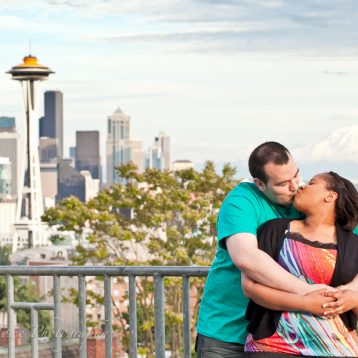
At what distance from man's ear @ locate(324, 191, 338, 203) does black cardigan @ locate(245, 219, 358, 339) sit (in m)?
0.11

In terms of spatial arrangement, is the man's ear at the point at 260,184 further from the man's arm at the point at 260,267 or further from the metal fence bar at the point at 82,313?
the metal fence bar at the point at 82,313

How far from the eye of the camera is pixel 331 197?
183 inches

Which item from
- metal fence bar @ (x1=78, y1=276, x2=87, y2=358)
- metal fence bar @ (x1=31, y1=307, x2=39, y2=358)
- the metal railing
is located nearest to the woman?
the metal railing

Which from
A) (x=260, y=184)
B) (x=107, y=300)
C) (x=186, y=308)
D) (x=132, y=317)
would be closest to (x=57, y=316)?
(x=107, y=300)

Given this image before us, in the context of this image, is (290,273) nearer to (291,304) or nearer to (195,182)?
(291,304)

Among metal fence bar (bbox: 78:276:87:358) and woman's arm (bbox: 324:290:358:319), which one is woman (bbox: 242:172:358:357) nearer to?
woman's arm (bbox: 324:290:358:319)

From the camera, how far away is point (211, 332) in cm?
491

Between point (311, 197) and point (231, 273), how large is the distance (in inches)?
18.1

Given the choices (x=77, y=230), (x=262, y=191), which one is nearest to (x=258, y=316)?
(x=262, y=191)

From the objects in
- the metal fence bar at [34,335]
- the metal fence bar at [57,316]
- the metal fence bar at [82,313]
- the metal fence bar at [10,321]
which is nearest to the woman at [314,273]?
the metal fence bar at [82,313]

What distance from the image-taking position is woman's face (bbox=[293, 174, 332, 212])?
465 centimetres

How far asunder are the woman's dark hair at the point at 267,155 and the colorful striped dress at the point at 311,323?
0.28 metres

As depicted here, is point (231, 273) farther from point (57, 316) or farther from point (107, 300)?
point (57, 316)

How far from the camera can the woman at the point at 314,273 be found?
4.60 meters
